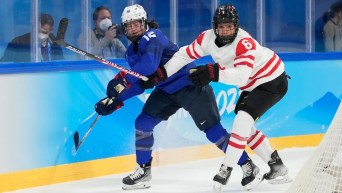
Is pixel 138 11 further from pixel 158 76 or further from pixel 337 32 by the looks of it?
pixel 337 32

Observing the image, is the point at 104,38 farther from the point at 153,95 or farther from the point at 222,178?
the point at 222,178

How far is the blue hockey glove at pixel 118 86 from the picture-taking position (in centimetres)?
525

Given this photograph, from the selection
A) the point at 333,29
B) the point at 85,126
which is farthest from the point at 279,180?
the point at 333,29

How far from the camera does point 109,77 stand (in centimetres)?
599

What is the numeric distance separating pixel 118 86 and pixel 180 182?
2.39 ft

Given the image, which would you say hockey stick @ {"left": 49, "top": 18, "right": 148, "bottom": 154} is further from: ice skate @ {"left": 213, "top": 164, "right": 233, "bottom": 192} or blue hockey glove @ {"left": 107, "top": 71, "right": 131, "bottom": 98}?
ice skate @ {"left": 213, "top": 164, "right": 233, "bottom": 192}

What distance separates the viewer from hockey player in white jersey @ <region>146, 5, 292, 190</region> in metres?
4.88

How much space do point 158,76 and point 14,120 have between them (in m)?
0.83

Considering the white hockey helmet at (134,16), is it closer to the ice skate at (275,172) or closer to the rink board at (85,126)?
the rink board at (85,126)

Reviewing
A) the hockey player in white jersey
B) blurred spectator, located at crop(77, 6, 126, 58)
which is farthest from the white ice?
blurred spectator, located at crop(77, 6, 126, 58)

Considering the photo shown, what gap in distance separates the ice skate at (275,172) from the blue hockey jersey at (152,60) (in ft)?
2.08

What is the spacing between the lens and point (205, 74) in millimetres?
4855

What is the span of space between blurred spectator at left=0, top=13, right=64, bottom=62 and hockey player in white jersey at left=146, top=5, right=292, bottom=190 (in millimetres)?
951

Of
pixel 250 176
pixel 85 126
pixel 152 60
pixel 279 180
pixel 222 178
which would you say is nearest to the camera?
pixel 222 178
